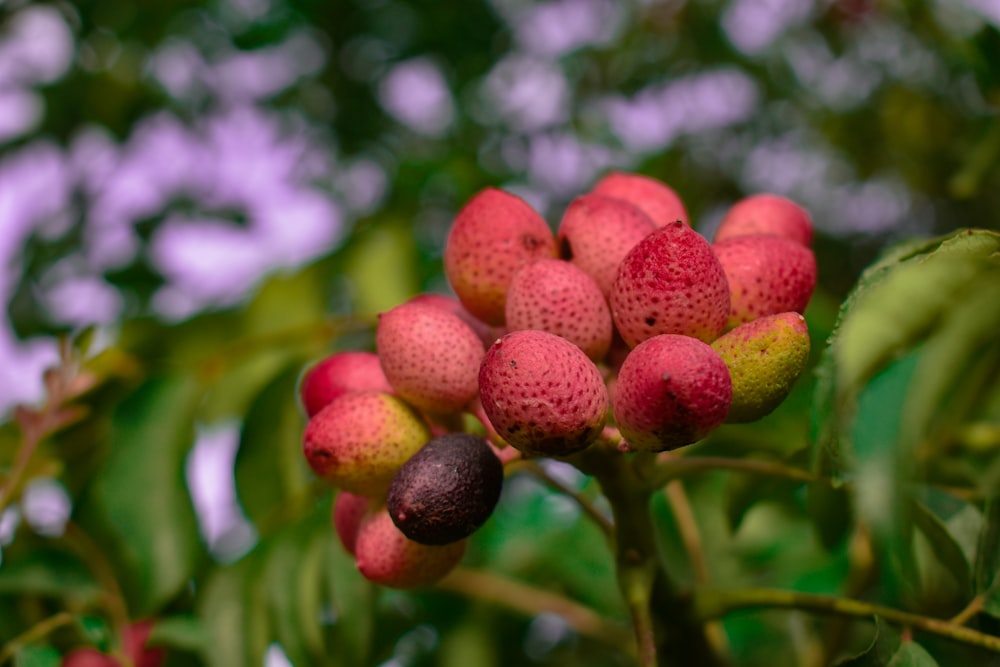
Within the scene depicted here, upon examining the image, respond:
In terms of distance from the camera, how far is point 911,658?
1.05 m

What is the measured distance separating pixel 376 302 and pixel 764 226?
1.16 m

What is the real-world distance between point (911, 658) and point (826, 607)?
0.40ft

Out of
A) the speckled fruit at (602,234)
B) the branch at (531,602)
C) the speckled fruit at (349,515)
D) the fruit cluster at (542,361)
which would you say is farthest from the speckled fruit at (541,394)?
the branch at (531,602)

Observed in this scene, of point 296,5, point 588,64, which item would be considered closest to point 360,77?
point 296,5

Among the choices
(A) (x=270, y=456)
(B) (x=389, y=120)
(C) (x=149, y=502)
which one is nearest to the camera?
(C) (x=149, y=502)

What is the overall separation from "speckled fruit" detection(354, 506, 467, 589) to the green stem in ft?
1.16

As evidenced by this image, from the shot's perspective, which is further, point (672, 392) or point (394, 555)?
point (394, 555)

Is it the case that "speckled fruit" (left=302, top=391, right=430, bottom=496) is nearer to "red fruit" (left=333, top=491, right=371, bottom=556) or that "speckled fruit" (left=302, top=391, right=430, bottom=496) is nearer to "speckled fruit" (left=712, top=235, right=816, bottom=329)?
"red fruit" (left=333, top=491, right=371, bottom=556)

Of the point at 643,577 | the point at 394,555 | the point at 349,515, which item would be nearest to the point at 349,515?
the point at 349,515

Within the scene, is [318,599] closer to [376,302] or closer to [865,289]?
[376,302]

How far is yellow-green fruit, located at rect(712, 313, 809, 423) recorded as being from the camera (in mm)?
958

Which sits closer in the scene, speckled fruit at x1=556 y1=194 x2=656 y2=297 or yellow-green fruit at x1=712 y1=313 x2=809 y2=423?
yellow-green fruit at x1=712 y1=313 x2=809 y2=423

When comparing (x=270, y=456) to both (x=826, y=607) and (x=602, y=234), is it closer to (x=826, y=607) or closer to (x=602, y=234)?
(x=602, y=234)

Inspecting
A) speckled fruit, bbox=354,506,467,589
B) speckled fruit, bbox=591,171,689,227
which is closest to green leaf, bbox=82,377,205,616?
speckled fruit, bbox=354,506,467,589
